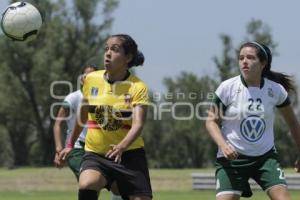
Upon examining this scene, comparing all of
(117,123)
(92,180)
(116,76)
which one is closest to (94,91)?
(116,76)

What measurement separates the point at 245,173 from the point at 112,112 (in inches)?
56.8

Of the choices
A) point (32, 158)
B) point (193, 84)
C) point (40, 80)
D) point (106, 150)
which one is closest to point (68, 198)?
point (106, 150)

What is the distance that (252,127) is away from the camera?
325 inches

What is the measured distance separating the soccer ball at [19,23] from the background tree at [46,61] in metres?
52.1

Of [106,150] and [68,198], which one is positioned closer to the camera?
[106,150]

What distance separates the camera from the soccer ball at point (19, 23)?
34.5ft

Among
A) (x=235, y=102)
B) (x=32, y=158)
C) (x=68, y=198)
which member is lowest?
(x=32, y=158)

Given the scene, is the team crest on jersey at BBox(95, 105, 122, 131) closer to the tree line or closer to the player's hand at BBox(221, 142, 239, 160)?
the player's hand at BBox(221, 142, 239, 160)

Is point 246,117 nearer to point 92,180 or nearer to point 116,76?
point 116,76

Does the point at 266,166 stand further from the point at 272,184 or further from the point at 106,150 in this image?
the point at 106,150

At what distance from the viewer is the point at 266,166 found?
818 cm

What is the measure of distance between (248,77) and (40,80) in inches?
2260

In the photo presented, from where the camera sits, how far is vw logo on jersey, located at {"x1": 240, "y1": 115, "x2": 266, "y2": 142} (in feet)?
27.0

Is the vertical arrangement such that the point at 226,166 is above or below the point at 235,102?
below
